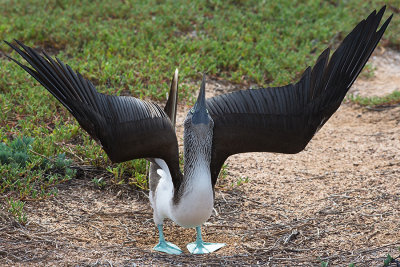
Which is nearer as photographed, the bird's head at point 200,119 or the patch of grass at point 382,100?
the bird's head at point 200,119

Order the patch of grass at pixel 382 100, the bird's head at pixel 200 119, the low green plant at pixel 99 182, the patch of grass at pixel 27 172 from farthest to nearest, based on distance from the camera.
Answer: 1. the patch of grass at pixel 382 100
2. the low green plant at pixel 99 182
3. the patch of grass at pixel 27 172
4. the bird's head at pixel 200 119

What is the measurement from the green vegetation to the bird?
1.11 m

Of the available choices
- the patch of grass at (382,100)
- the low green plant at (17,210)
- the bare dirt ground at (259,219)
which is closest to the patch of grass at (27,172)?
the low green plant at (17,210)

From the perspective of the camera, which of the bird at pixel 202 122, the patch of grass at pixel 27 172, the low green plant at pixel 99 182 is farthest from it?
the low green plant at pixel 99 182

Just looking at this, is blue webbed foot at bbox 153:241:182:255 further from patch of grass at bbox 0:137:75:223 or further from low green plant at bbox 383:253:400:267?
low green plant at bbox 383:253:400:267

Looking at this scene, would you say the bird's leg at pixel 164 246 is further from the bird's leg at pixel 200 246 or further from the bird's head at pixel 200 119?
the bird's head at pixel 200 119

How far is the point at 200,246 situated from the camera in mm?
4699

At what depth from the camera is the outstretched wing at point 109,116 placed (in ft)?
13.1

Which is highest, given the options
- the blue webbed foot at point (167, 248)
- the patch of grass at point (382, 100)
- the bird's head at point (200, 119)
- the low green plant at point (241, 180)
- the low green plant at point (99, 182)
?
the bird's head at point (200, 119)

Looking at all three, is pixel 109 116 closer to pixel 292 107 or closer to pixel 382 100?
pixel 292 107

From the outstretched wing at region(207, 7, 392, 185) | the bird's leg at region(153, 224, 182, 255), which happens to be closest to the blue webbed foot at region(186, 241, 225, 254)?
the bird's leg at region(153, 224, 182, 255)

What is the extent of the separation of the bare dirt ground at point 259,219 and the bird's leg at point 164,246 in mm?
112

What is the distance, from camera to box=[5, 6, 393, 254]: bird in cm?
405

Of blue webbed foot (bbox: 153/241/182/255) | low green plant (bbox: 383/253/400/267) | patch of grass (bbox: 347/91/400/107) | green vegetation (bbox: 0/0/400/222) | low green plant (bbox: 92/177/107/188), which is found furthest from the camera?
patch of grass (bbox: 347/91/400/107)
